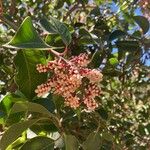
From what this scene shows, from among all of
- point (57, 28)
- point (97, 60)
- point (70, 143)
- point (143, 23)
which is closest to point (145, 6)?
point (143, 23)

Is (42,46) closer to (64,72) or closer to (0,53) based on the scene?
(64,72)

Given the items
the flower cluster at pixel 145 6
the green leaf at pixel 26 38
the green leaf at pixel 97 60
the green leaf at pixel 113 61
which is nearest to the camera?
the green leaf at pixel 26 38

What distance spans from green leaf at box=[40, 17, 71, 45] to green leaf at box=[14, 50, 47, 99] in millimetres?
71

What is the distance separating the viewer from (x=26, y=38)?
1.10 m

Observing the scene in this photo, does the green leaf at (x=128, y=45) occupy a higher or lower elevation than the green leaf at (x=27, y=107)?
higher

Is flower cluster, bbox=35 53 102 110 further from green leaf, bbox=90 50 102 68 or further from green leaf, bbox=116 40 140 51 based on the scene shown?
green leaf, bbox=116 40 140 51

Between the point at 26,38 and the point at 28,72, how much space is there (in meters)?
0.19

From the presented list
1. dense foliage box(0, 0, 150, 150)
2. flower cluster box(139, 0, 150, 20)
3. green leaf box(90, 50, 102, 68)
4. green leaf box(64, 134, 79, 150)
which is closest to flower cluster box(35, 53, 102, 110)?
dense foliage box(0, 0, 150, 150)

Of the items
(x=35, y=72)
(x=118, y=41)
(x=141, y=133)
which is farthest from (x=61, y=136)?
(x=141, y=133)

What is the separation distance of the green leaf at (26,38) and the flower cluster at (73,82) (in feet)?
0.22

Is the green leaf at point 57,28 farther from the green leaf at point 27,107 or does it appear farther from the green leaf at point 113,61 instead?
the green leaf at point 113,61

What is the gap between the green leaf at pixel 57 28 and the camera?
1252 millimetres

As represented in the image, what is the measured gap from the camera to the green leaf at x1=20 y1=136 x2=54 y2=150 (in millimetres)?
1292

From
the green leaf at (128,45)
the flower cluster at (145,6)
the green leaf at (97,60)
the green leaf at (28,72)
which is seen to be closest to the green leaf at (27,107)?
the green leaf at (28,72)
